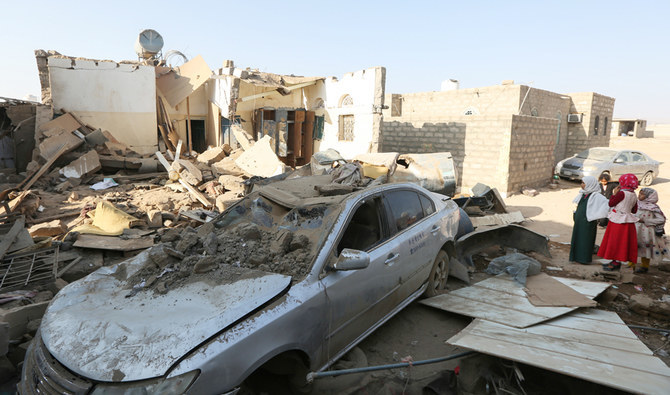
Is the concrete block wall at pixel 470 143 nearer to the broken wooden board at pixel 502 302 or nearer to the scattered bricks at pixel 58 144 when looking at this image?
the broken wooden board at pixel 502 302

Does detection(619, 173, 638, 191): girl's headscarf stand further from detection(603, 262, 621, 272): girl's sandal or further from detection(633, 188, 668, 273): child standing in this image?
detection(603, 262, 621, 272): girl's sandal

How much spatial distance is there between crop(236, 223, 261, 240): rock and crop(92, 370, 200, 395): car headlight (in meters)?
1.47

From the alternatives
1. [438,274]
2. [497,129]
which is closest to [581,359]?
[438,274]

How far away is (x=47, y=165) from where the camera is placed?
1094 centimetres

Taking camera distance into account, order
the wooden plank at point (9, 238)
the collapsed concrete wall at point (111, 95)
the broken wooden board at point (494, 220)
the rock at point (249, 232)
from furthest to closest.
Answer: the collapsed concrete wall at point (111, 95) → the broken wooden board at point (494, 220) → the wooden plank at point (9, 238) → the rock at point (249, 232)

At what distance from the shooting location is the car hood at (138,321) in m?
2.06

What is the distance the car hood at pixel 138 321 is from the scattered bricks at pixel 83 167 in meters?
9.90

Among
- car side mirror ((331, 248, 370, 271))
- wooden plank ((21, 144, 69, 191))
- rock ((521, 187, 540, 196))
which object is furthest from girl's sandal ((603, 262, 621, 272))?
wooden plank ((21, 144, 69, 191))

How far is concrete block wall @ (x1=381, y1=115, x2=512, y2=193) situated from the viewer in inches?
486

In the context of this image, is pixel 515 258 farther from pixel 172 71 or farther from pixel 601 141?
pixel 601 141

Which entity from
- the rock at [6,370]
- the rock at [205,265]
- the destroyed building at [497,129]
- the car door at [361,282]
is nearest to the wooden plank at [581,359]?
the car door at [361,282]

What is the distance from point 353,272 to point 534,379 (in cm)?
165

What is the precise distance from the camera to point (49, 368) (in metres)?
2.18

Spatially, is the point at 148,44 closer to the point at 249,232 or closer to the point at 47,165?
the point at 47,165
